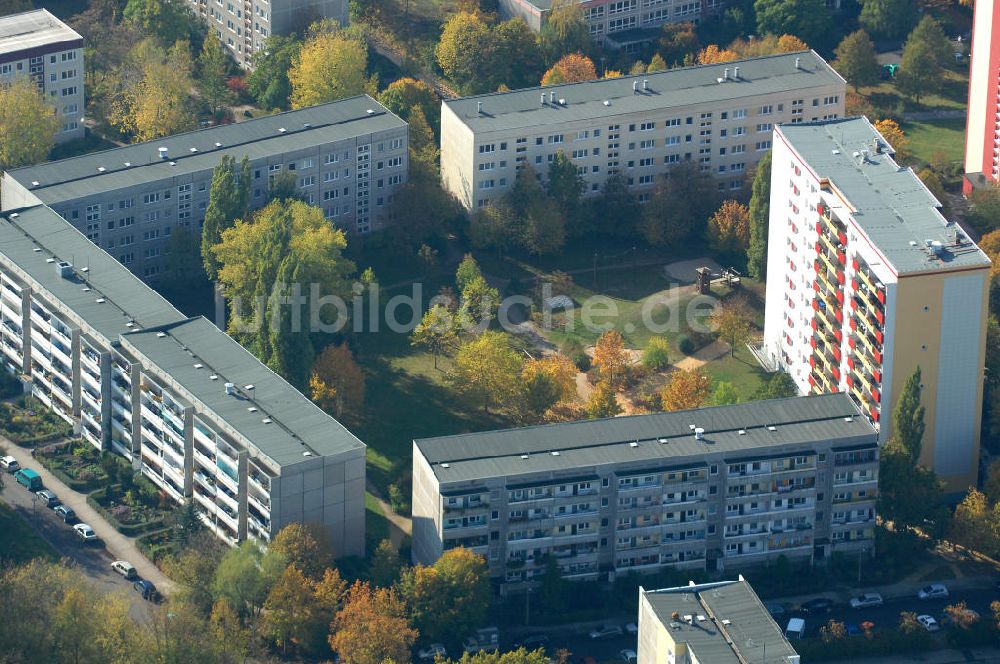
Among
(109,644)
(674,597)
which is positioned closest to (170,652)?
(109,644)

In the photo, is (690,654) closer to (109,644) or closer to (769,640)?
(769,640)

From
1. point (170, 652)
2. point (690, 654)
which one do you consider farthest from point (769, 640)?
point (170, 652)

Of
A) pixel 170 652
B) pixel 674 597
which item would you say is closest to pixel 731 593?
pixel 674 597

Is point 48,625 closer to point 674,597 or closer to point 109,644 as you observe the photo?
point 109,644

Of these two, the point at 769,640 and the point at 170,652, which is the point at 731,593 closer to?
the point at 769,640
